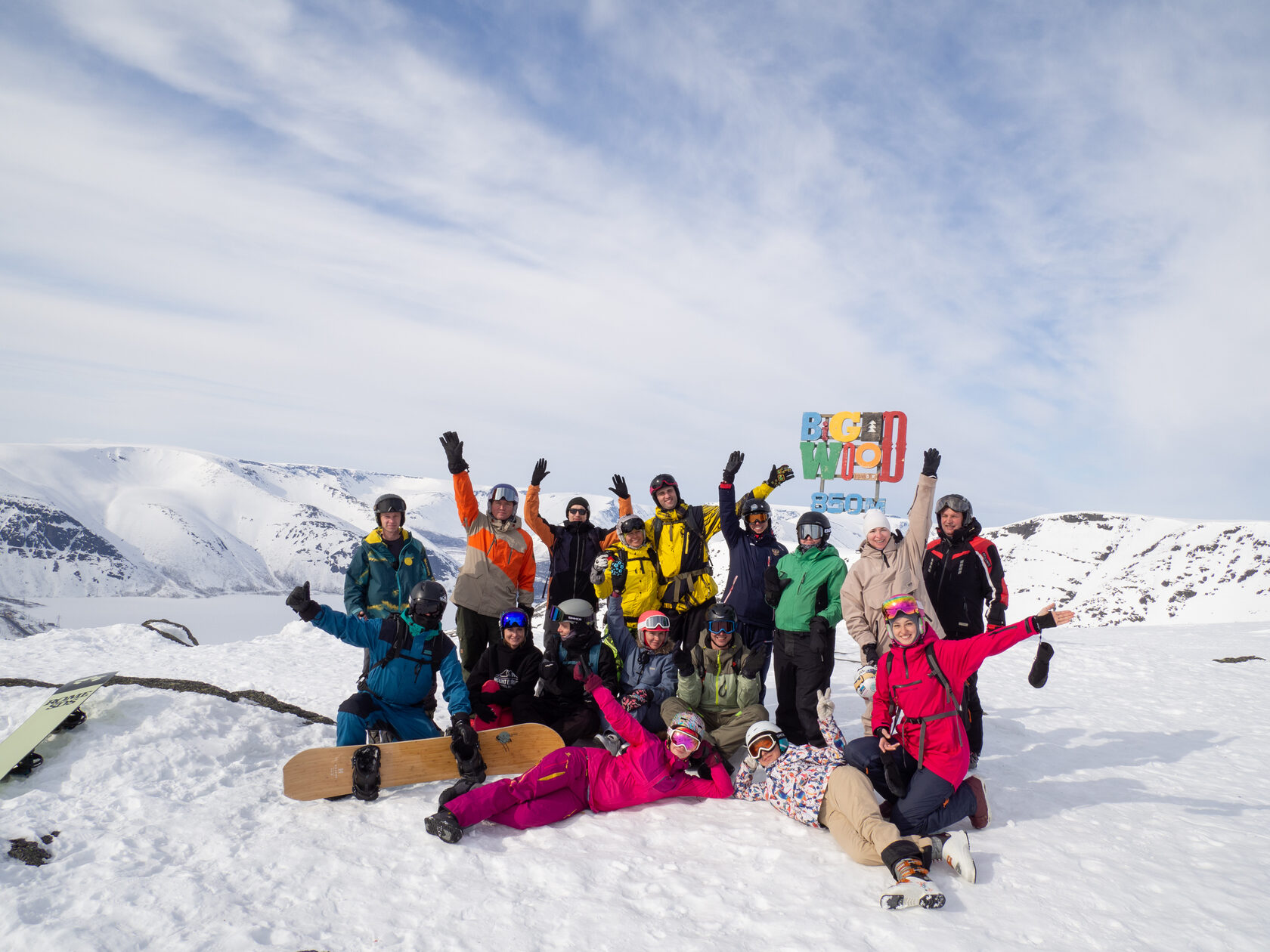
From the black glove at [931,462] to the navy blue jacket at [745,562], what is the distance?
5.18 feet

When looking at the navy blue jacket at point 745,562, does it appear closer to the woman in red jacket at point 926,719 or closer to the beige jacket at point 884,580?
the beige jacket at point 884,580

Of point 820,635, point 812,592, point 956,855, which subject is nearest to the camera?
point 956,855

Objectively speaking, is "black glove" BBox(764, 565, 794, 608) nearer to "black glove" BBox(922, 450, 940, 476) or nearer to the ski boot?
"black glove" BBox(922, 450, 940, 476)

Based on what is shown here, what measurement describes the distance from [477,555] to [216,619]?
9871cm

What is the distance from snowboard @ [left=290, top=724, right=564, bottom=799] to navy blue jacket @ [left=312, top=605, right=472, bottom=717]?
16.2 inches

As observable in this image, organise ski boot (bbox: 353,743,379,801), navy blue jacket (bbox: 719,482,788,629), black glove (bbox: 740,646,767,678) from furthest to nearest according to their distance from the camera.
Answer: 1. navy blue jacket (bbox: 719,482,788,629)
2. black glove (bbox: 740,646,767,678)
3. ski boot (bbox: 353,743,379,801)

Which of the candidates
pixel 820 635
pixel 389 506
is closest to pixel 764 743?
pixel 820 635

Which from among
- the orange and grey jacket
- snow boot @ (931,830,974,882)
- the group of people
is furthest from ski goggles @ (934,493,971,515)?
the orange and grey jacket

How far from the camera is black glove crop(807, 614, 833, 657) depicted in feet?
19.9

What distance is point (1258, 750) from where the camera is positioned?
293 inches

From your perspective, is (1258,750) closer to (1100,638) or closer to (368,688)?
(368,688)

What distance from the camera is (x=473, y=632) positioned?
720cm

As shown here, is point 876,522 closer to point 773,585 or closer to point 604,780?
point 773,585

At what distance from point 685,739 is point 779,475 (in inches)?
128
